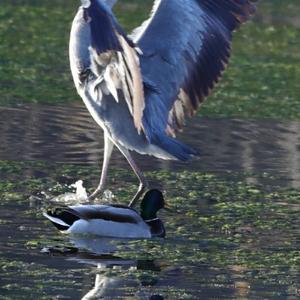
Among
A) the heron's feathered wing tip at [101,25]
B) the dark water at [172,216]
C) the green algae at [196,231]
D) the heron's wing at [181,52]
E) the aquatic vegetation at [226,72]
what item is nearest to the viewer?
the dark water at [172,216]

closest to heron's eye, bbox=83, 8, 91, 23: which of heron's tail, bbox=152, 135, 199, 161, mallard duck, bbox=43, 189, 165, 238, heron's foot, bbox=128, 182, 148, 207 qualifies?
mallard duck, bbox=43, 189, 165, 238

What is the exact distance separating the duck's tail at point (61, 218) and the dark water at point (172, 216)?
3.2 inches

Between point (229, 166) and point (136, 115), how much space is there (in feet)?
8.66

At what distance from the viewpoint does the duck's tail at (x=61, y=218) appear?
911cm

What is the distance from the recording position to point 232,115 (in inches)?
568

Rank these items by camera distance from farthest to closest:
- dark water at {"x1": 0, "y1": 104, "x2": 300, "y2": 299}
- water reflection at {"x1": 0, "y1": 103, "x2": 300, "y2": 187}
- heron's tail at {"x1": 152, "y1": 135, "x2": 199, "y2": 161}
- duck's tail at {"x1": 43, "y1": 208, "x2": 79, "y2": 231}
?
water reflection at {"x1": 0, "y1": 103, "x2": 300, "y2": 187}, heron's tail at {"x1": 152, "y1": 135, "x2": 199, "y2": 161}, duck's tail at {"x1": 43, "y1": 208, "x2": 79, "y2": 231}, dark water at {"x1": 0, "y1": 104, "x2": 300, "y2": 299}

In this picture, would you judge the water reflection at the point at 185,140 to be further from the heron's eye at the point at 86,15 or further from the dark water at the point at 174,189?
the heron's eye at the point at 86,15

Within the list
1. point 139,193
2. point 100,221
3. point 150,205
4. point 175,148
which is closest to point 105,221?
point 100,221

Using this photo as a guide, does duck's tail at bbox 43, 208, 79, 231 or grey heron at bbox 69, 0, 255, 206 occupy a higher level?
grey heron at bbox 69, 0, 255, 206

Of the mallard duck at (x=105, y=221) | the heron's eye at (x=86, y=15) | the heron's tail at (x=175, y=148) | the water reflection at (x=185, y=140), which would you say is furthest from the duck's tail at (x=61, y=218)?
Answer: the water reflection at (x=185, y=140)

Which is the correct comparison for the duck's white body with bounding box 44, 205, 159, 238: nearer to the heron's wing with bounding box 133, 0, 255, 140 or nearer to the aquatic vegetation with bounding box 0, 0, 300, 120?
the heron's wing with bounding box 133, 0, 255, 140

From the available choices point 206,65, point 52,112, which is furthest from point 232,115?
point 206,65

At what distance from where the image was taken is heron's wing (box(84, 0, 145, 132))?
28.6 ft

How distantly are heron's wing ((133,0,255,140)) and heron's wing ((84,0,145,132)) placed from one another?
0.39 meters
